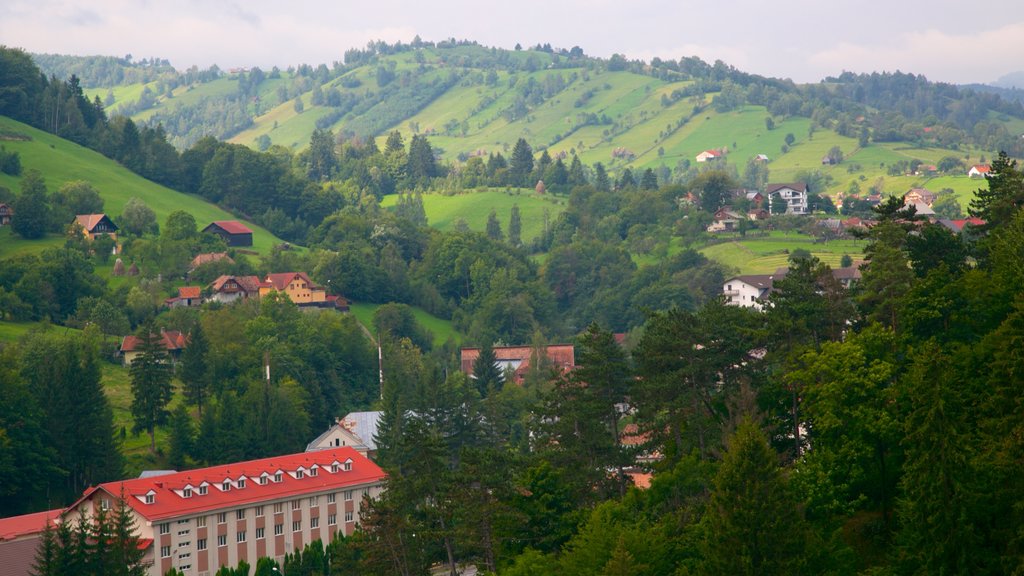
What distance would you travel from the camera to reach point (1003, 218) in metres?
53.2

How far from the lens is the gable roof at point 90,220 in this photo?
125812 mm

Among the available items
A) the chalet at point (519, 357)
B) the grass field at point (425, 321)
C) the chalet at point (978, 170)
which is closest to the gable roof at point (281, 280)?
the grass field at point (425, 321)

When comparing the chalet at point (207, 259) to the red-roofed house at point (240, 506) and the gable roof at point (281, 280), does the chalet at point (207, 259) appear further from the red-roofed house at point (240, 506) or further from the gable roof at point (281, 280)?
the red-roofed house at point (240, 506)

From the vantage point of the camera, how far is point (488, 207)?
593 ft

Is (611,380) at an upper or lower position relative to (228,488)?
upper

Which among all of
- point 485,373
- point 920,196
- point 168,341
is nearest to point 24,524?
point 168,341

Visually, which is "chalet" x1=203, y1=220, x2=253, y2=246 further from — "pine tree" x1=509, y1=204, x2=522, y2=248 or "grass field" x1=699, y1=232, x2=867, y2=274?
"grass field" x1=699, y1=232, x2=867, y2=274

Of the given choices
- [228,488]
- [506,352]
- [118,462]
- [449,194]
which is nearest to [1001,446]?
[228,488]

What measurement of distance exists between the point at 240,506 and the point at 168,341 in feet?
119

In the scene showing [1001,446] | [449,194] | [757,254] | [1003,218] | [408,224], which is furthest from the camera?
[449,194]

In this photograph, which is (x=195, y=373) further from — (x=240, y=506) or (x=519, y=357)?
(x=519, y=357)

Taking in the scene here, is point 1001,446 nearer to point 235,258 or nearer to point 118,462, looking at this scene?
point 118,462

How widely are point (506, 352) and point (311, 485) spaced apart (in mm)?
51172

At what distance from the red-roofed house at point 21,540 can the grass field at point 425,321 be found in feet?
196
